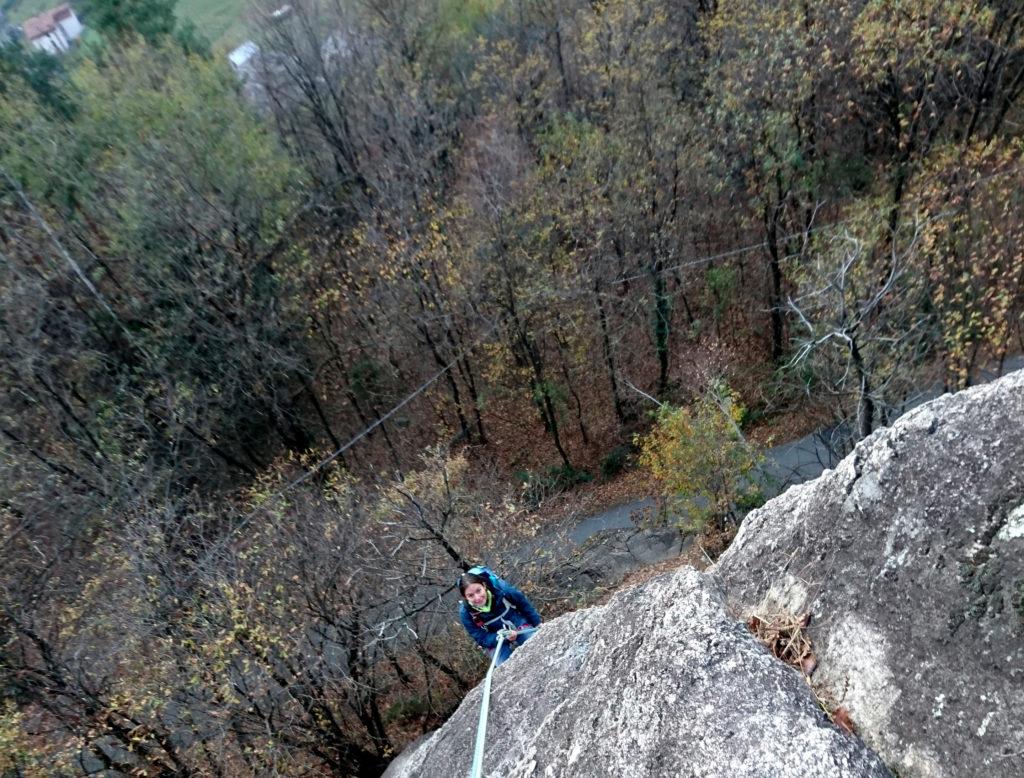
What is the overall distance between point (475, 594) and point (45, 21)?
203 ft

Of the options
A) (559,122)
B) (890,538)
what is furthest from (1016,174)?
(890,538)

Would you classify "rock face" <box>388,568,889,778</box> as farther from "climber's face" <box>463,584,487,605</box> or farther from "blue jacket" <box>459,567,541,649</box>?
"blue jacket" <box>459,567,541,649</box>

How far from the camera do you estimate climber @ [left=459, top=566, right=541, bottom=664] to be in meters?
7.06

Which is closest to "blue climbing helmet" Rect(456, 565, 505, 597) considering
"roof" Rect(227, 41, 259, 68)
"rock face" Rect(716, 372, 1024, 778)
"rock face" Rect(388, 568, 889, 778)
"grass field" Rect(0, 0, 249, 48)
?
"rock face" Rect(388, 568, 889, 778)

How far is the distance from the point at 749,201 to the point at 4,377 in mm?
21077

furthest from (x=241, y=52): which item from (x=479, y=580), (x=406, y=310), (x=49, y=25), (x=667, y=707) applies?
(x=667, y=707)

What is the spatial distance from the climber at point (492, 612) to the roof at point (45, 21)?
192ft

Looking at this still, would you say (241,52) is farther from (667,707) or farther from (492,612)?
(667,707)

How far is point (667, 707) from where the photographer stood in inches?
137

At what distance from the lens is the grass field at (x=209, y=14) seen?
3934 cm

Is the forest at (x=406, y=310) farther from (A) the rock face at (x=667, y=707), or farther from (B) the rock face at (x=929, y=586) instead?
(B) the rock face at (x=929, y=586)

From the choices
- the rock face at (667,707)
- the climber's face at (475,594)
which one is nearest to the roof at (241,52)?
the climber's face at (475,594)

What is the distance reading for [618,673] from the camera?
3914 mm

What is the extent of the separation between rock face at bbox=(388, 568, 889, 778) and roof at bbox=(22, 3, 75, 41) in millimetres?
60644
